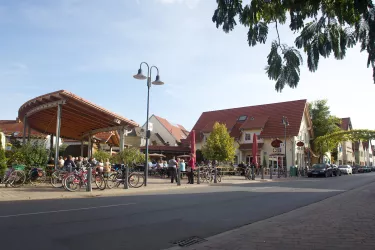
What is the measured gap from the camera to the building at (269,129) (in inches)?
1736

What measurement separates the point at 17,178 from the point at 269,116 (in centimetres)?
3881

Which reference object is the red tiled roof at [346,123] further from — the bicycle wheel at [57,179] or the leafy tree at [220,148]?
the bicycle wheel at [57,179]

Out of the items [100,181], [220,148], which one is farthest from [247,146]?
[100,181]

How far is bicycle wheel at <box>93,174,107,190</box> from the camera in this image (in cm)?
1562

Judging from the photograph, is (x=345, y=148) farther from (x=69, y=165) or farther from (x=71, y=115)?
(x=69, y=165)

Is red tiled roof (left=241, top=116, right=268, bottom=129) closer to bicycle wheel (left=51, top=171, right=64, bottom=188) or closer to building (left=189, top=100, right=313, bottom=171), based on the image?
building (left=189, top=100, right=313, bottom=171)

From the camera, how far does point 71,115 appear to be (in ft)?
67.2

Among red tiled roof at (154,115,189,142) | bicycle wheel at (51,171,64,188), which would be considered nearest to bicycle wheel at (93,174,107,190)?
bicycle wheel at (51,171,64,188)

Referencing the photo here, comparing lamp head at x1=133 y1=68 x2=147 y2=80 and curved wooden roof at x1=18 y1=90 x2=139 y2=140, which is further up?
lamp head at x1=133 y1=68 x2=147 y2=80

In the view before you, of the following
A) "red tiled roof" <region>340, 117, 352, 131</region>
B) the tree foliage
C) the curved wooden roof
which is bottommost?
the curved wooden roof

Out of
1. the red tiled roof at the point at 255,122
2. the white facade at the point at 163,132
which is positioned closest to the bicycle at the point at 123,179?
the red tiled roof at the point at 255,122

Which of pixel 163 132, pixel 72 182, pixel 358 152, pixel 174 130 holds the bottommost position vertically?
pixel 72 182

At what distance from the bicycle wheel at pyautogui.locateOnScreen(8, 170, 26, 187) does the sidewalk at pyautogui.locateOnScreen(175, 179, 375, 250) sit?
38.4 ft

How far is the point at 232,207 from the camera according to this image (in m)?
10.8
